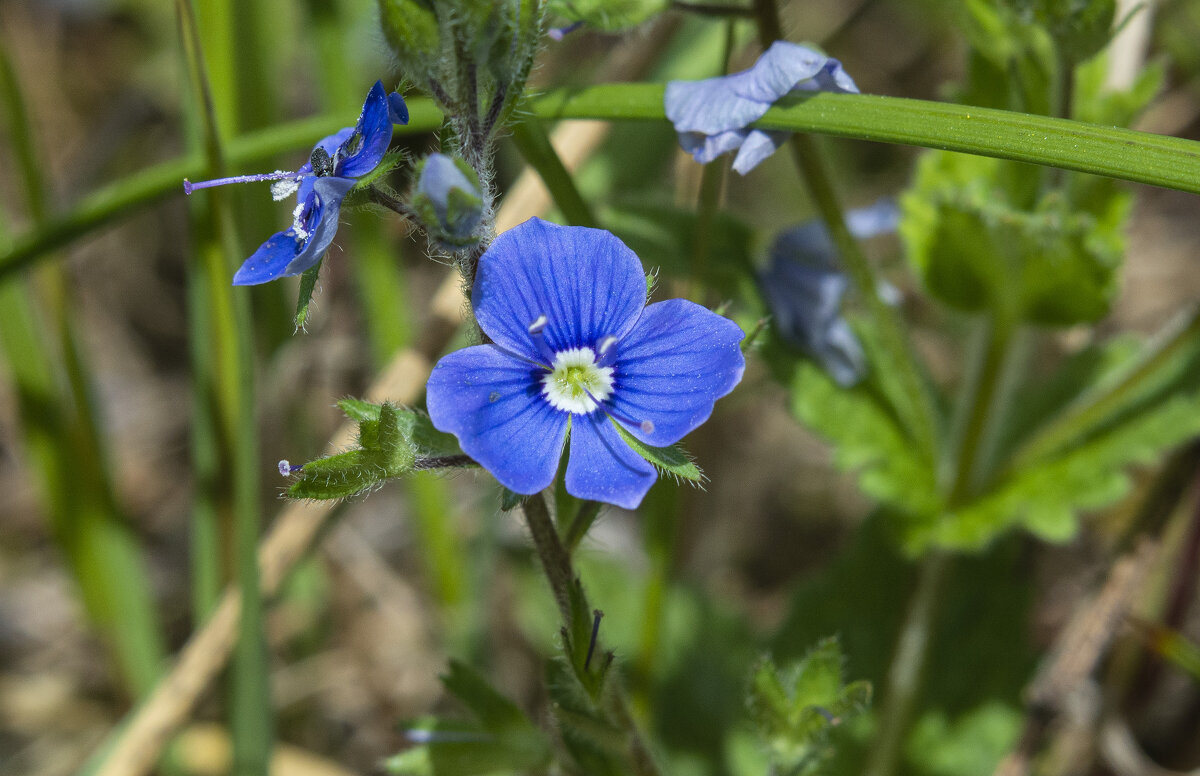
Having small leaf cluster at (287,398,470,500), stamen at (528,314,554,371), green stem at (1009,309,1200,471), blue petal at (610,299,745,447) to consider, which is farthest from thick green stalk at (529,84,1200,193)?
green stem at (1009,309,1200,471)

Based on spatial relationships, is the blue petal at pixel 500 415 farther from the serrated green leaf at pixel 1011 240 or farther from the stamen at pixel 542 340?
the serrated green leaf at pixel 1011 240

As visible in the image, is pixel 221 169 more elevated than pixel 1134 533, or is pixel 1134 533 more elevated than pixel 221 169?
pixel 221 169

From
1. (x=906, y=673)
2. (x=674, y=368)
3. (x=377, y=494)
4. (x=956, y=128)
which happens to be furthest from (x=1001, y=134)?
(x=377, y=494)

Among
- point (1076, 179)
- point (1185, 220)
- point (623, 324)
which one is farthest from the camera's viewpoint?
point (1185, 220)

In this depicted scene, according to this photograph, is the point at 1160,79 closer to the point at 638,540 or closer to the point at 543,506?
the point at 543,506

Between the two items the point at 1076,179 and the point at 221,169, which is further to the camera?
the point at 1076,179

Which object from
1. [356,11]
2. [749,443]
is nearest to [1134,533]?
[749,443]

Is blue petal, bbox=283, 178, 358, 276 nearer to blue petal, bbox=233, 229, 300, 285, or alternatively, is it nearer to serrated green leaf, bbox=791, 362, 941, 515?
A: blue petal, bbox=233, 229, 300, 285

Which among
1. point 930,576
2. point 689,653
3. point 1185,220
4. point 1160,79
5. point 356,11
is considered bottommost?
point 689,653
